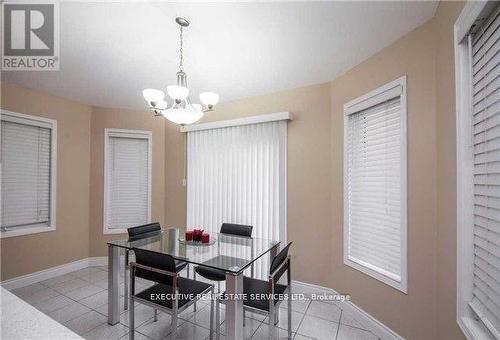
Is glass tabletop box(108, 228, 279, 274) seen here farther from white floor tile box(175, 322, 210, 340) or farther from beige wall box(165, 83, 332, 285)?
white floor tile box(175, 322, 210, 340)

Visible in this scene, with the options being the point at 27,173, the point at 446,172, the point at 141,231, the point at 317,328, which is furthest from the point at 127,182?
the point at 446,172

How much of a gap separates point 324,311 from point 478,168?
2.05 meters

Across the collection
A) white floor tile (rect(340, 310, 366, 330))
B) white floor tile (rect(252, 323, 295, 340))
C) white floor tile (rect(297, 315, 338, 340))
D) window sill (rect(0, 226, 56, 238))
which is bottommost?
white floor tile (rect(297, 315, 338, 340))

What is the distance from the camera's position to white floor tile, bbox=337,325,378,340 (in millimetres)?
2061

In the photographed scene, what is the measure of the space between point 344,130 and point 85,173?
3.82m

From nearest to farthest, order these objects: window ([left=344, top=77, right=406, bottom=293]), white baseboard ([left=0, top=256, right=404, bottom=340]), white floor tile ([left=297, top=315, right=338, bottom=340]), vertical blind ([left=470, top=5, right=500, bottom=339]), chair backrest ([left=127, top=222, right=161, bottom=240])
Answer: vertical blind ([left=470, top=5, right=500, bottom=339]) → window ([left=344, top=77, right=406, bottom=293]) → white baseboard ([left=0, top=256, right=404, bottom=340]) → white floor tile ([left=297, top=315, right=338, bottom=340]) → chair backrest ([left=127, top=222, right=161, bottom=240])

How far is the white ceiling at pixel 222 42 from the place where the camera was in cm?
160

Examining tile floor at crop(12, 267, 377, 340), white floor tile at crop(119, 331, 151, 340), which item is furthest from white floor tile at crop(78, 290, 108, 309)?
white floor tile at crop(119, 331, 151, 340)

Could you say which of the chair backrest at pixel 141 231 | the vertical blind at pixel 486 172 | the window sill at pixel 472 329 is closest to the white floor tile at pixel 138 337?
the chair backrest at pixel 141 231

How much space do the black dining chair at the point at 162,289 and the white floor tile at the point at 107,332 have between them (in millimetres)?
362

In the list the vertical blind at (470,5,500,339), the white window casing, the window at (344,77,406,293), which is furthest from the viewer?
the white window casing

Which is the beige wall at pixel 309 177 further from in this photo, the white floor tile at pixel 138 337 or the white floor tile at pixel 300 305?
the white floor tile at pixel 138 337

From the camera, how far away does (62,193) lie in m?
3.29

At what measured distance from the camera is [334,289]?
2.61m
